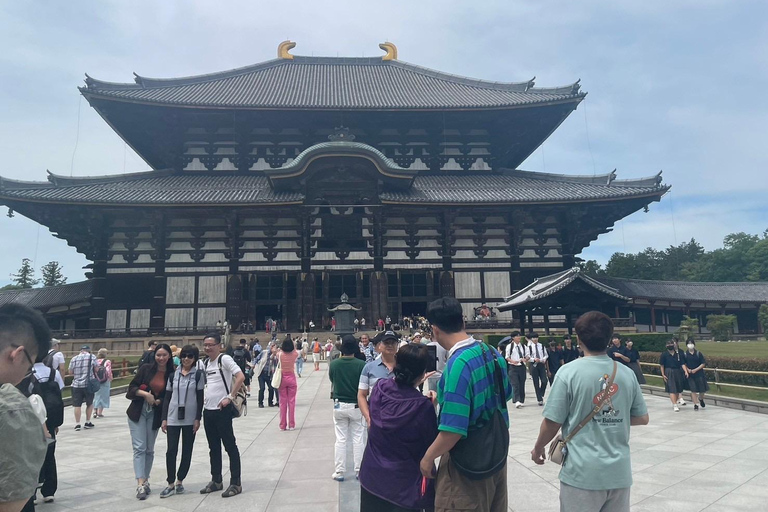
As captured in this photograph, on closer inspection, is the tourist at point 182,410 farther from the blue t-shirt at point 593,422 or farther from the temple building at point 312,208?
the temple building at point 312,208

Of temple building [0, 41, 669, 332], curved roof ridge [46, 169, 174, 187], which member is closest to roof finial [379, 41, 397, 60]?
temple building [0, 41, 669, 332]

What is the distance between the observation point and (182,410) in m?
6.08

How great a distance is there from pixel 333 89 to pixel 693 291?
91.0 ft

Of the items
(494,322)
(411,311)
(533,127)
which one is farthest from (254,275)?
(533,127)

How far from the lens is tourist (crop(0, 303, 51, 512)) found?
2123 mm

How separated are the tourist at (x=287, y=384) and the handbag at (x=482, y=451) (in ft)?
22.4

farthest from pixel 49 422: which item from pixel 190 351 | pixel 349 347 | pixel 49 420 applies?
pixel 349 347

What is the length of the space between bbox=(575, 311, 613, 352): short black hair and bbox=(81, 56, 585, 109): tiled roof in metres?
27.1

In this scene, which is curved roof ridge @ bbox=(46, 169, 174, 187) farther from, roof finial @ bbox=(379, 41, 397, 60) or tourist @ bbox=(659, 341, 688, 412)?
tourist @ bbox=(659, 341, 688, 412)

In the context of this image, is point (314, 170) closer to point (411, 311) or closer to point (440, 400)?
point (411, 311)

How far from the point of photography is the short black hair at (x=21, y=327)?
243cm

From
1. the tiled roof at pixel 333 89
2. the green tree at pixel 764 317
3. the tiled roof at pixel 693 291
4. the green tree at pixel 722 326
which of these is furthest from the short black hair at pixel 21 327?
the green tree at pixel 764 317

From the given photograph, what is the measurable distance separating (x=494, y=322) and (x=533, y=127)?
1298 centimetres

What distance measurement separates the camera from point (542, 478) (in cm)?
636
